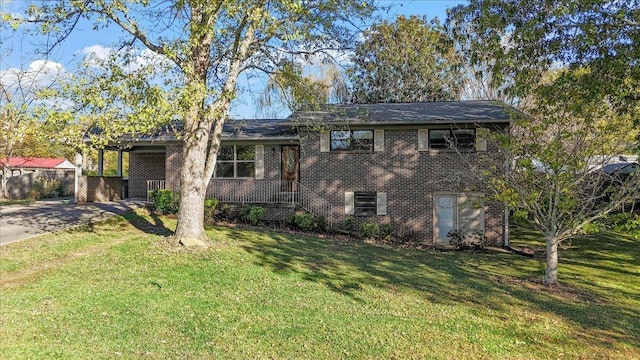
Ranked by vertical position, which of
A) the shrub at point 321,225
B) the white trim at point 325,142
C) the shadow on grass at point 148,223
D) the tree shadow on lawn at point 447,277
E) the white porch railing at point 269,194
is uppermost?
the white trim at point 325,142

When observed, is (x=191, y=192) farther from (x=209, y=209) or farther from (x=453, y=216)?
(x=453, y=216)

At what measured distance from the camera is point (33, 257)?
30.6 feet

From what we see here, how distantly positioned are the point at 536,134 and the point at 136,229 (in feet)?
37.2

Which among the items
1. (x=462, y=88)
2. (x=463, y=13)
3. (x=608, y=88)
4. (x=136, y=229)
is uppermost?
(x=462, y=88)

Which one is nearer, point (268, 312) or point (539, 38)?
point (268, 312)

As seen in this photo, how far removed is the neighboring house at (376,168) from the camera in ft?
52.9

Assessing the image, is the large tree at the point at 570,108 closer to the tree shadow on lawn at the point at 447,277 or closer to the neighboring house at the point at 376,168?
the tree shadow on lawn at the point at 447,277

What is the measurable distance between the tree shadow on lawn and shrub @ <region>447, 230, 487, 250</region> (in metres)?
1.61

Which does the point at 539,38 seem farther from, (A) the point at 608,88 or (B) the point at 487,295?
(B) the point at 487,295

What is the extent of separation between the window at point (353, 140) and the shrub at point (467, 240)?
450 cm

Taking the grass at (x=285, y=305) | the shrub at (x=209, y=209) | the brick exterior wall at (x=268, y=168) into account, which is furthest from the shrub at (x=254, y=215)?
the grass at (x=285, y=305)

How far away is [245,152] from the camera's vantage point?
1825 cm

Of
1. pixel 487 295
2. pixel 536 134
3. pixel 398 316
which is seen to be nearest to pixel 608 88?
pixel 536 134

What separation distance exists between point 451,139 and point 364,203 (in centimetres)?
406
